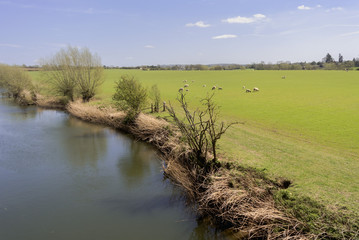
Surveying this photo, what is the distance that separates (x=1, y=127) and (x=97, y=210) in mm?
22187

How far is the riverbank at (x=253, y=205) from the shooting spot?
8.44 m

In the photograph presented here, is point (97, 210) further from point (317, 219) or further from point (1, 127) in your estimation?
point (1, 127)

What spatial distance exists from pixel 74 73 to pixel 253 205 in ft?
120

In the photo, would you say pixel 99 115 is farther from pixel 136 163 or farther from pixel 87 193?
pixel 87 193

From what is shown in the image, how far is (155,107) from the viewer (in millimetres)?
27938

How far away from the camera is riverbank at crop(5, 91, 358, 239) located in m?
8.44

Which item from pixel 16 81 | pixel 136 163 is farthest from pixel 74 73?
pixel 136 163

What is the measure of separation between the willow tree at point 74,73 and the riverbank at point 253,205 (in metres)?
29.0

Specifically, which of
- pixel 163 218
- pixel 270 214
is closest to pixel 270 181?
pixel 270 214

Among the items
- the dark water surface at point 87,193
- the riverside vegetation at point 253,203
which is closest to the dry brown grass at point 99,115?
the dark water surface at point 87,193

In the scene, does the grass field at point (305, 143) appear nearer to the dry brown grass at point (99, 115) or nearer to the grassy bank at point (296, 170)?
the grassy bank at point (296, 170)

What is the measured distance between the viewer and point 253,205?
32.8ft

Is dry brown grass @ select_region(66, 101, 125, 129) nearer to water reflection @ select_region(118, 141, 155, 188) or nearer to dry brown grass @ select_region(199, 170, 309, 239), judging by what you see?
water reflection @ select_region(118, 141, 155, 188)

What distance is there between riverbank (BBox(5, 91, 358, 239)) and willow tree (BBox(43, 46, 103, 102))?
1142 inches
